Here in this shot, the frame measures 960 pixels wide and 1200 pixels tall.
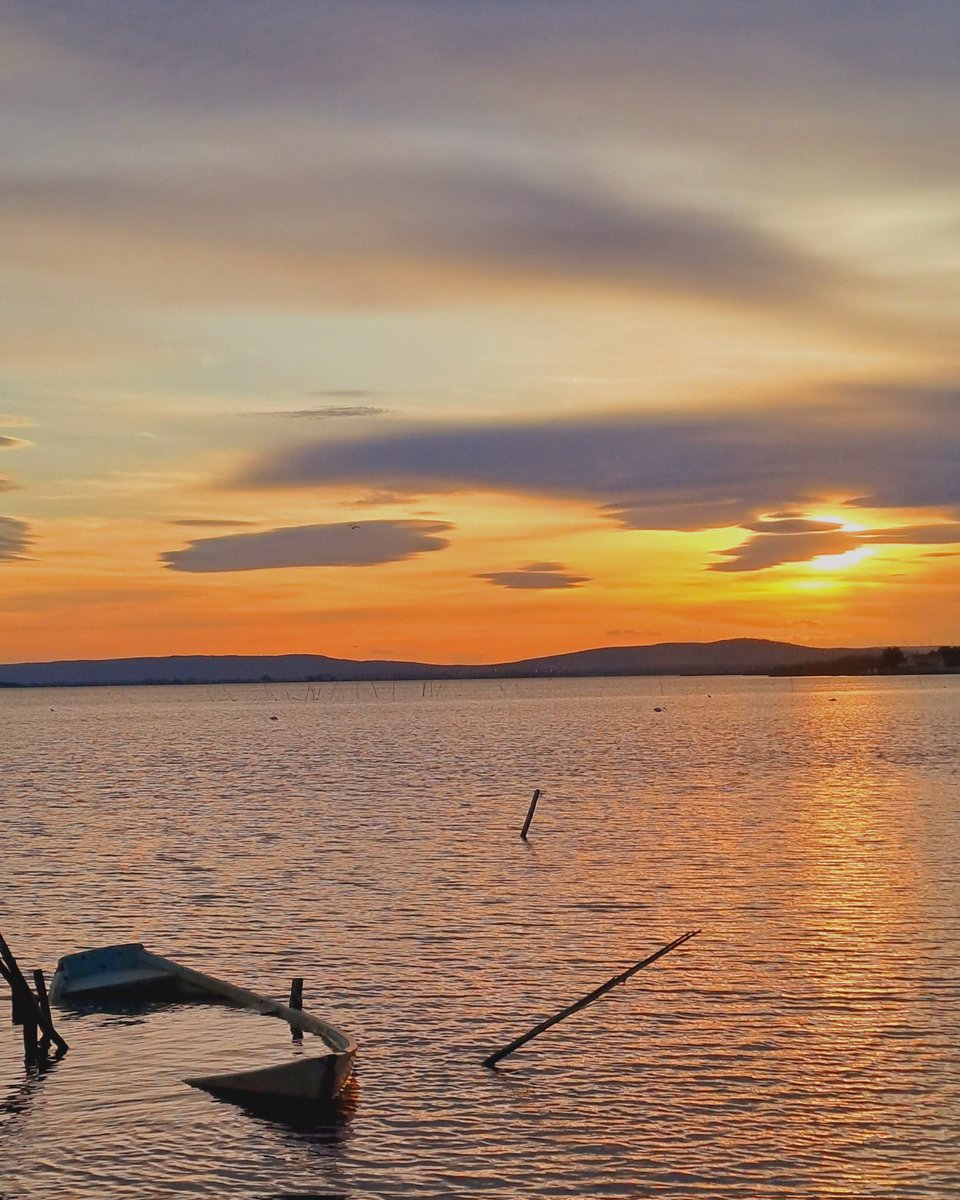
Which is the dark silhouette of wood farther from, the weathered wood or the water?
the water

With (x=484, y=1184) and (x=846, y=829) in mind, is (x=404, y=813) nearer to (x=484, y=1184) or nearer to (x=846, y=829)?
(x=846, y=829)

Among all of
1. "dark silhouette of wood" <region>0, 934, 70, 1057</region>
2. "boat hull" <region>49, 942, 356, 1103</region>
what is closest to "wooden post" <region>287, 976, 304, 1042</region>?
"boat hull" <region>49, 942, 356, 1103</region>

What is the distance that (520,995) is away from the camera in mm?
28609

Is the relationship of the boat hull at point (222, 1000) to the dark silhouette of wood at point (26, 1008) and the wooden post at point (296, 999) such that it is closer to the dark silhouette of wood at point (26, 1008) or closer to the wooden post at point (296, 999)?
the wooden post at point (296, 999)

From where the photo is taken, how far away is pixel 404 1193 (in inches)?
732

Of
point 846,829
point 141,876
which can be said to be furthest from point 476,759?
point 141,876

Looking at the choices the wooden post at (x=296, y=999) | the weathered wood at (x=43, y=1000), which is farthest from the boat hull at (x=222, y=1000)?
the weathered wood at (x=43, y=1000)

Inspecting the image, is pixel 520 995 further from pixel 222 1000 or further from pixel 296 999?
pixel 222 1000

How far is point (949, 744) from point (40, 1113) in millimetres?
112299

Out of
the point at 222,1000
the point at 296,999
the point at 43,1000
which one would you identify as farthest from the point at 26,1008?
the point at 222,1000

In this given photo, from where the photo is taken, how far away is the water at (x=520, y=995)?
19719 millimetres

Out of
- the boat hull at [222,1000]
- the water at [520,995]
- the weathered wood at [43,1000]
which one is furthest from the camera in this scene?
the weathered wood at [43,1000]

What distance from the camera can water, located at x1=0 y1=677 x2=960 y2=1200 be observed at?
19.7m

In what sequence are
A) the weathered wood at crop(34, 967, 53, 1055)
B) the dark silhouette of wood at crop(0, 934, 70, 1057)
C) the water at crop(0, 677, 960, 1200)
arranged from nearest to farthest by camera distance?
the water at crop(0, 677, 960, 1200) → the dark silhouette of wood at crop(0, 934, 70, 1057) → the weathered wood at crop(34, 967, 53, 1055)
